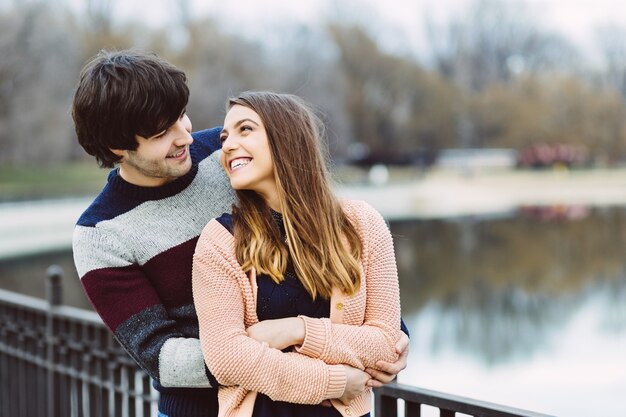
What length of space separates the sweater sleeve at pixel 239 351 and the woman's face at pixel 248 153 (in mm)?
165

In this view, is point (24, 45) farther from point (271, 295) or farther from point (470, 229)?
point (271, 295)

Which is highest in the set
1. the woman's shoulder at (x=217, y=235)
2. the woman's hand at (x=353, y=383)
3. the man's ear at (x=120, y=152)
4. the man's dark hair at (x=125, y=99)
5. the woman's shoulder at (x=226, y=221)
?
the man's dark hair at (x=125, y=99)

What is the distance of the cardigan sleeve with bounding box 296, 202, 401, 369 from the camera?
1.82m

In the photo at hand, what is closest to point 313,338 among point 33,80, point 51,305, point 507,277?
point 51,305

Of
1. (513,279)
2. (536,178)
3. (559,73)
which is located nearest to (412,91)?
(536,178)

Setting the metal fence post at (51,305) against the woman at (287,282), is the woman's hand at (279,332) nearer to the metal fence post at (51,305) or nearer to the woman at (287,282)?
the woman at (287,282)

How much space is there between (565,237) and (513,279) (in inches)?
332

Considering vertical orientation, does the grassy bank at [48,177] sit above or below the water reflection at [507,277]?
above

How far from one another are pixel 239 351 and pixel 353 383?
28 centimetres

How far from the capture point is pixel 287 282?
187cm

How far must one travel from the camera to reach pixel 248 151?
1883 mm

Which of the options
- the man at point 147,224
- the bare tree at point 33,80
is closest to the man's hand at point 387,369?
the man at point 147,224

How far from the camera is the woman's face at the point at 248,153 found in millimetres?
1878

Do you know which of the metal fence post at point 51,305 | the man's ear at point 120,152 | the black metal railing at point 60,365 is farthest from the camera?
the metal fence post at point 51,305
